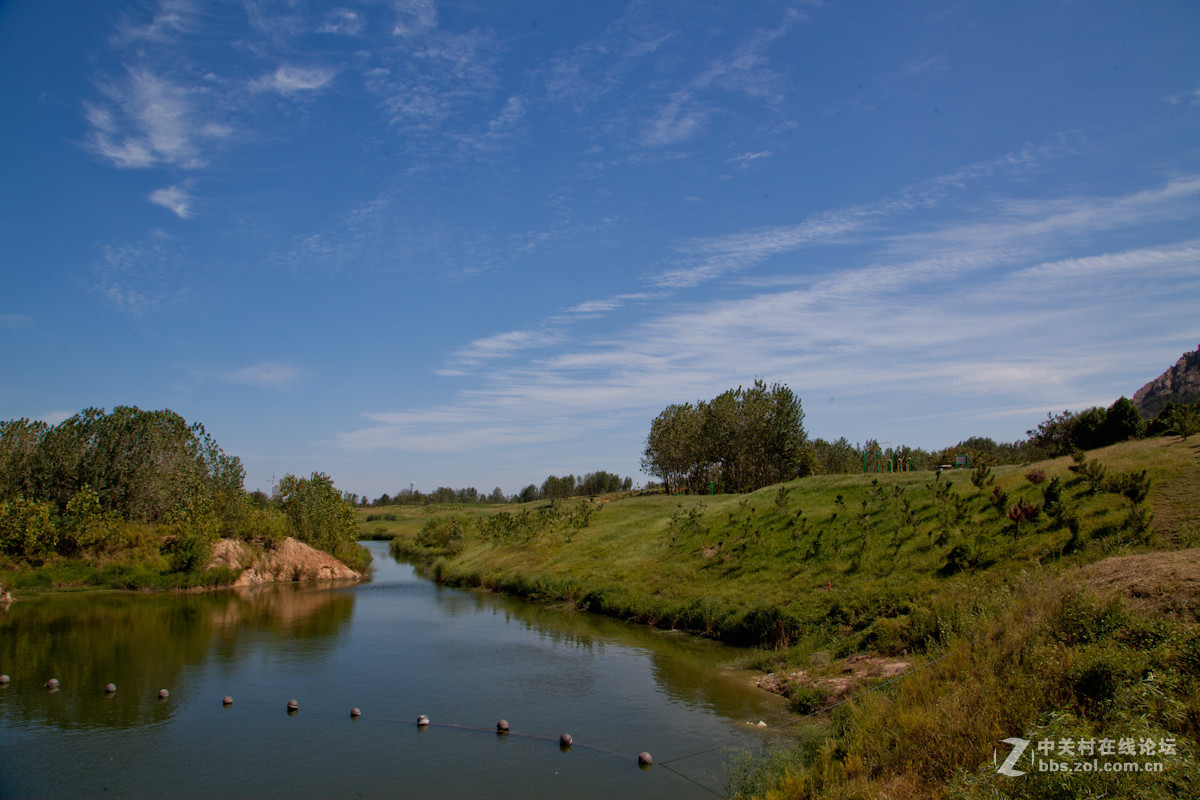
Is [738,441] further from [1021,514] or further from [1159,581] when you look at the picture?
[1159,581]

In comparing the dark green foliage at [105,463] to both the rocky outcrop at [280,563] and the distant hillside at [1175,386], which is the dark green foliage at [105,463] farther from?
the distant hillside at [1175,386]

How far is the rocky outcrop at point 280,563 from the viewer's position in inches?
2292

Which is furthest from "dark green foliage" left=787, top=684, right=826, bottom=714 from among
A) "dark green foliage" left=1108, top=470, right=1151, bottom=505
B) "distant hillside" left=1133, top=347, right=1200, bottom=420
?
"distant hillside" left=1133, top=347, right=1200, bottom=420

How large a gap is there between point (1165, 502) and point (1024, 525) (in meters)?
4.09

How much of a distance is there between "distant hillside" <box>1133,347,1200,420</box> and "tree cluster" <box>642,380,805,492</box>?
57700 mm

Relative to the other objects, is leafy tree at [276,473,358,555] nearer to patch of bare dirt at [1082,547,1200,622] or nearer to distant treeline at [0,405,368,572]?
distant treeline at [0,405,368,572]

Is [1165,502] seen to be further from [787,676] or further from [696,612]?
[696,612]

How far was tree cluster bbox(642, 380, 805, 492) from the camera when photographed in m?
79.9

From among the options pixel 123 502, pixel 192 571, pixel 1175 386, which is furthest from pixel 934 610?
pixel 1175 386

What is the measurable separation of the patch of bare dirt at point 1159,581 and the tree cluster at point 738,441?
6541 centimetres

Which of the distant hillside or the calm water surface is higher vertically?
the distant hillside

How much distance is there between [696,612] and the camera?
31.6 m

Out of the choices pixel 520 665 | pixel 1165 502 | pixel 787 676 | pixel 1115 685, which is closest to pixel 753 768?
pixel 1115 685

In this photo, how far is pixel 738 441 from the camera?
273 ft
